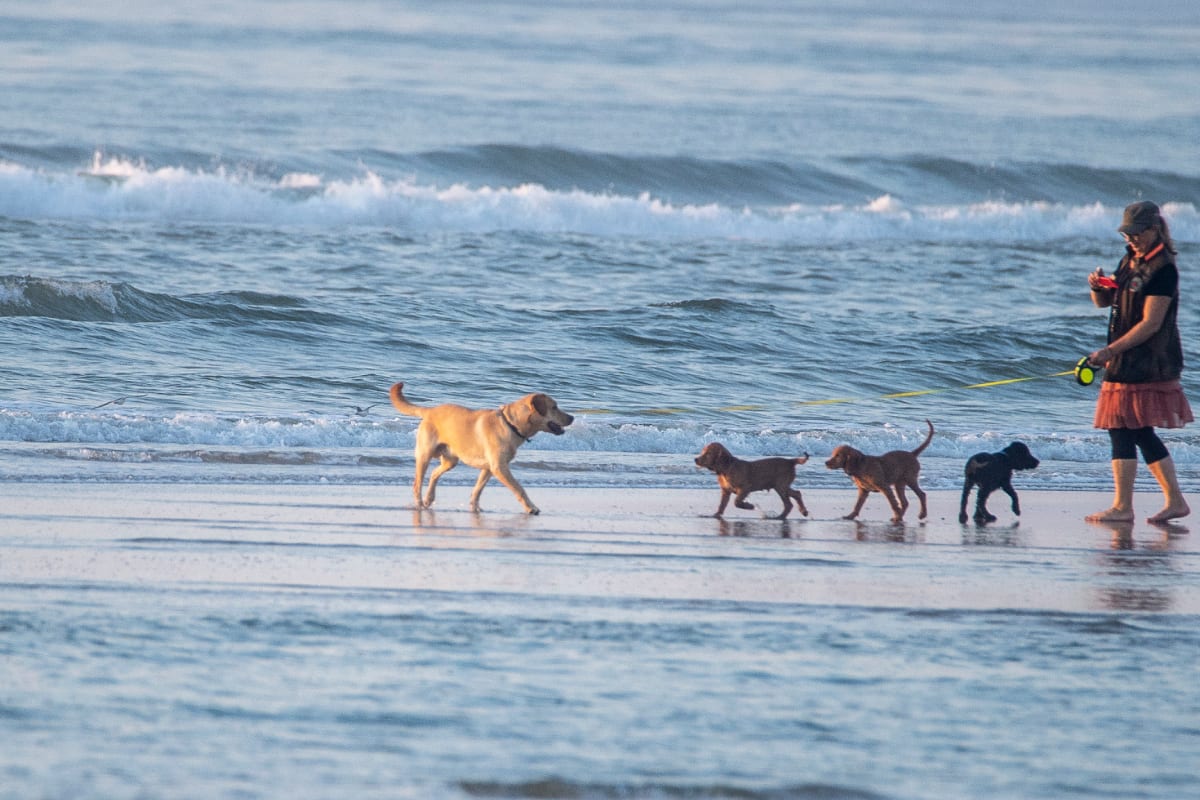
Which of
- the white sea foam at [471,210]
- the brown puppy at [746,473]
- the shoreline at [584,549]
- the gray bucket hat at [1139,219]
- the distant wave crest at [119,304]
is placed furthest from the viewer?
the white sea foam at [471,210]

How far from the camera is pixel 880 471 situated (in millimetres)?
7258

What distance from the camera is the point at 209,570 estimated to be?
211 inches

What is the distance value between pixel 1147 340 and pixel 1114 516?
3.04 feet

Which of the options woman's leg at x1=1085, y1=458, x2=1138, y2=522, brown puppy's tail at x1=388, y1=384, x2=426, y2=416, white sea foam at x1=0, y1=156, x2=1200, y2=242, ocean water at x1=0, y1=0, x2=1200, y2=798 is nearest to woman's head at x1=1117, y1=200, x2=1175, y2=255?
woman's leg at x1=1085, y1=458, x2=1138, y2=522

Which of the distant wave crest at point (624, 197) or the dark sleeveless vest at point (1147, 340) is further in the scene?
the distant wave crest at point (624, 197)

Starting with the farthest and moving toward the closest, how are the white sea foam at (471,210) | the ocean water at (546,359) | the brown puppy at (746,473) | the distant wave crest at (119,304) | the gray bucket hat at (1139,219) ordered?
the white sea foam at (471,210) < the distant wave crest at (119,304) < the brown puppy at (746,473) < the gray bucket hat at (1139,219) < the ocean water at (546,359)

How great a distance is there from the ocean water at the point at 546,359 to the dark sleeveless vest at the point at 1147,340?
1594 millimetres

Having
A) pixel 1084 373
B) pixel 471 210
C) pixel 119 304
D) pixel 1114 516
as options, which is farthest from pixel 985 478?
pixel 471 210

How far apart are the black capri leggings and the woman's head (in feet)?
3.07

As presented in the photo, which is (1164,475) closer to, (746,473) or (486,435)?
(746,473)

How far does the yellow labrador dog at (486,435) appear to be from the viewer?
7.07 metres

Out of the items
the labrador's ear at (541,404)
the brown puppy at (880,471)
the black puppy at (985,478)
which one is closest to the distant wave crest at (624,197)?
the labrador's ear at (541,404)

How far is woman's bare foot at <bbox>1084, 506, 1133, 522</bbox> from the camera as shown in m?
7.36

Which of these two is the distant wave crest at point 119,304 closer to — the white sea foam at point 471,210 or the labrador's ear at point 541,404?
the labrador's ear at point 541,404
